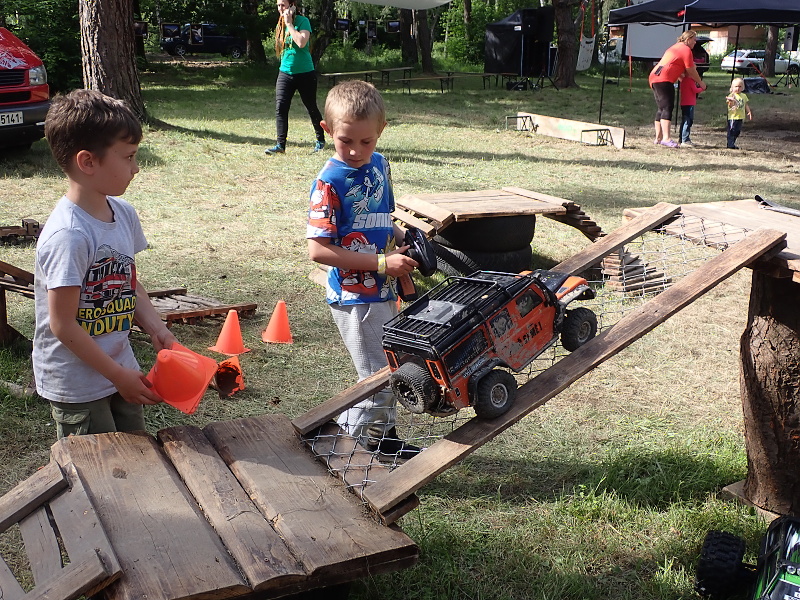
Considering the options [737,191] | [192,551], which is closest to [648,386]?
[192,551]

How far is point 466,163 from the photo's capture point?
38.4ft

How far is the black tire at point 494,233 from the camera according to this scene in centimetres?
643

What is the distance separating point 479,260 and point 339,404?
3762mm

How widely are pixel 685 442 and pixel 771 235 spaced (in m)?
1.40

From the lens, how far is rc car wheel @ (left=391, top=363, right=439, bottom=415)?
8.18 feet

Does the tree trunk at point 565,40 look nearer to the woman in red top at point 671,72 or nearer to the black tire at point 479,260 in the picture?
the woman in red top at point 671,72

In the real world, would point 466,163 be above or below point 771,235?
below

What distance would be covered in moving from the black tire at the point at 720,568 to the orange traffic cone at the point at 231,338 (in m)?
2.99

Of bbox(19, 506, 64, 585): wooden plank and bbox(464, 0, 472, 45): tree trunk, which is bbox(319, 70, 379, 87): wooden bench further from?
bbox(19, 506, 64, 585): wooden plank

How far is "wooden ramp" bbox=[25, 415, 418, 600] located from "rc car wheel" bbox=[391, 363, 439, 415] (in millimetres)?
349

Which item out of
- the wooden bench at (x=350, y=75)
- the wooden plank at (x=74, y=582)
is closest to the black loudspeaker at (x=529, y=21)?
the wooden bench at (x=350, y=75)

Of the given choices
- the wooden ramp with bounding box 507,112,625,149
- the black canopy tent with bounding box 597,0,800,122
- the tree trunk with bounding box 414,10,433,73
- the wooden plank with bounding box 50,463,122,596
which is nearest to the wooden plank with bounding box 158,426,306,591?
the wooden plank with bounding box 50,463,122,596

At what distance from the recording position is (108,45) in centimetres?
1165

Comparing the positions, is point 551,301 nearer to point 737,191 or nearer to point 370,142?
point 370,142
